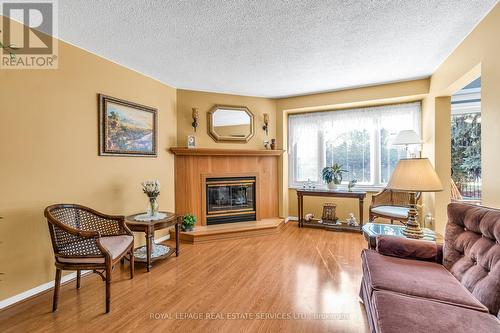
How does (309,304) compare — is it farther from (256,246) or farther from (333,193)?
(333,193)

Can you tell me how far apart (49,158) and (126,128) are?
3.13 ft

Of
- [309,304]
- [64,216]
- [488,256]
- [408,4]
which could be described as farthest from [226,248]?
[408,4]

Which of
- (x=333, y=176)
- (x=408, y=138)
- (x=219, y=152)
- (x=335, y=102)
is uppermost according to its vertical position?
(x=335, y=102)

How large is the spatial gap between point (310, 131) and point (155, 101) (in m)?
2.91

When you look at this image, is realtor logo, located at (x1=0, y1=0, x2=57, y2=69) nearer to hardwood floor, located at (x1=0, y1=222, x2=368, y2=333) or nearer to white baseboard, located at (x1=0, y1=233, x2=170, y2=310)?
white baseboard, located at (x1=0, y1=233, x2=170, y2=310)

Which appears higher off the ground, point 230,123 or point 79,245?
point 230,123

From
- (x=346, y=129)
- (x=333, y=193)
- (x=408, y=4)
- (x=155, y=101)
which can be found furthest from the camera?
(x=346, y=129)

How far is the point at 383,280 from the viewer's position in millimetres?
1477

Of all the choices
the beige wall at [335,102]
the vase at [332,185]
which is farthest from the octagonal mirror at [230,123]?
the vase at [332,185]

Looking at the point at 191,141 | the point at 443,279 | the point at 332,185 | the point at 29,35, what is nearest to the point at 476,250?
the point at 443,279

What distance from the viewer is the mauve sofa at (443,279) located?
1105 millimetres

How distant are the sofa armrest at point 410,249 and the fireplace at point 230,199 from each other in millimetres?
2571

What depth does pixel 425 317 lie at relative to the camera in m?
1.12

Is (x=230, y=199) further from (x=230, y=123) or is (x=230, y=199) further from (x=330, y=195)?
(x=330, y=195)
